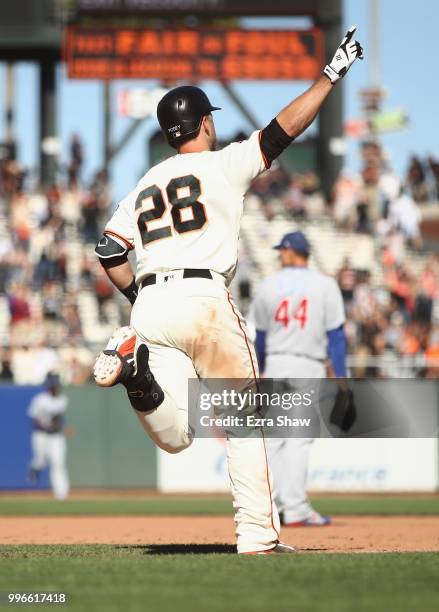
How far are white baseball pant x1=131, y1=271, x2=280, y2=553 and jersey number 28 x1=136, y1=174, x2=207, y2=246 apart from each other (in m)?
0.21

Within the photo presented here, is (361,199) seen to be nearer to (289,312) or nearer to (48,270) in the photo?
(48,270)

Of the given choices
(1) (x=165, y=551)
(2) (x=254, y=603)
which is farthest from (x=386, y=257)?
(2) (x=254, y=603)

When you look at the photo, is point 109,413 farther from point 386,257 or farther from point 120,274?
point 120,274

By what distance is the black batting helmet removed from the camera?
6086 millimetres

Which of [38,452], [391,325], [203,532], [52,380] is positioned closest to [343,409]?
[203,532]

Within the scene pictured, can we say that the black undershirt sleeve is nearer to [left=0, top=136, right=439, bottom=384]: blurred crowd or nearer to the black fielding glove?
the black fielding glove

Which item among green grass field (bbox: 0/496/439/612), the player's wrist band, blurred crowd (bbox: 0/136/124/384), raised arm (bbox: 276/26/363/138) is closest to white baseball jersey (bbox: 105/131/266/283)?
raised arm (bbox: 276/26/363/138)

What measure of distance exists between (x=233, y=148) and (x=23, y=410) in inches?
456

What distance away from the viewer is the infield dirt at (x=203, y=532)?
24.8 ft

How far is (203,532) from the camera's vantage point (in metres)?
8.87

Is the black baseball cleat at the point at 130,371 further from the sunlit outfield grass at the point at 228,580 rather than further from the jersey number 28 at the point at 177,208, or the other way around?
the sunlit outfield grass at the point at 228,580

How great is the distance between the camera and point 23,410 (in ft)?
55.9
